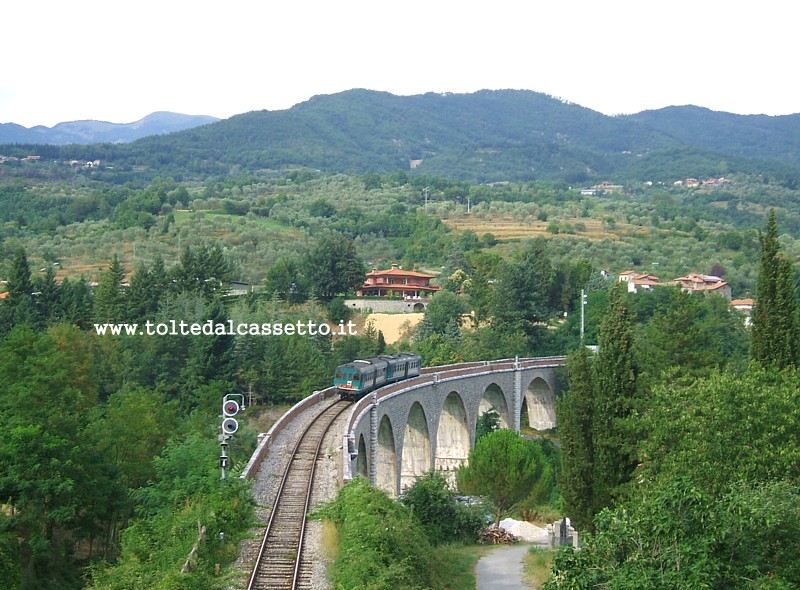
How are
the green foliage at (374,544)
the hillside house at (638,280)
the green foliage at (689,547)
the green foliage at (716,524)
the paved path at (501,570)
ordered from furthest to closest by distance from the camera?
1. the hillside house at (638,280)
2. the paved path at (501,570)
3. the green foliage at (374,544)
4. the green foliage at (716,524)
5. the green foliage at (689,547)

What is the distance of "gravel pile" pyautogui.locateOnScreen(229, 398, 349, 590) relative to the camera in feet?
57.5

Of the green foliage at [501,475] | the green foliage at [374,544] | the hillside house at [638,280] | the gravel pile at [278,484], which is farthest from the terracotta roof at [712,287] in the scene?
the green foliage at [374,544]

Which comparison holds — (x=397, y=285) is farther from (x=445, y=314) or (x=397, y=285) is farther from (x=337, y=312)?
(x=445, y=314)

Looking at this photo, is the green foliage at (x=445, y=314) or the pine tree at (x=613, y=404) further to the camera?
the green foliage at (x=445, y=314)

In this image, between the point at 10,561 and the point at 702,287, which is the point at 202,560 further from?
the point at 702,287

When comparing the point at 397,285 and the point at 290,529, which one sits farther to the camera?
the point at 397,285

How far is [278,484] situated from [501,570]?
5.32 metres

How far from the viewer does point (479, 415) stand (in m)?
50.7

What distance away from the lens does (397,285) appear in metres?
73.6

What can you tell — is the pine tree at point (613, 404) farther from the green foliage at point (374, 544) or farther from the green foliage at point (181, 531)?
the green foliage at point (181, 531)

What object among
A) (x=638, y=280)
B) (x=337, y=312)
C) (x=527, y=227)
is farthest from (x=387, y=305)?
(x=527, y=227)

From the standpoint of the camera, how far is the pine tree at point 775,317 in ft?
84.3

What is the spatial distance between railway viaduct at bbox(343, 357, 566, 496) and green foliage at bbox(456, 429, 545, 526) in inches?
115

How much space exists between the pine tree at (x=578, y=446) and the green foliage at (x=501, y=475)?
21.2 feet
